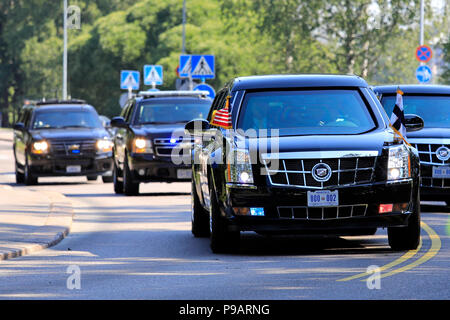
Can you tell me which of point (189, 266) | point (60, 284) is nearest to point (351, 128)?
point (189, 266)

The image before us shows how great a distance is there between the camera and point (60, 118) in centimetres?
2867

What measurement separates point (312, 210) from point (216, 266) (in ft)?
3.72

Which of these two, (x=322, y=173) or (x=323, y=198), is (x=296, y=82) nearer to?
(x=322, y=173)

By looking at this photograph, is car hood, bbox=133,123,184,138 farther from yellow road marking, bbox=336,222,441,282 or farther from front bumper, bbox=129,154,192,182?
yellow road marking, bbox=336,222,441,282

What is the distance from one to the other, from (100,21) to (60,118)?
54.1 meters

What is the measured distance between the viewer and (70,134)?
89.0 ft

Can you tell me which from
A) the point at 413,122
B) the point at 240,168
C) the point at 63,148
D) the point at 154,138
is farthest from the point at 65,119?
the point at 240,168

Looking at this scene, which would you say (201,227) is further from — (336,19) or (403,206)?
(336,19)

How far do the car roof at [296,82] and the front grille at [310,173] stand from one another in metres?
1.54

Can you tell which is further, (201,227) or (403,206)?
(201,227)

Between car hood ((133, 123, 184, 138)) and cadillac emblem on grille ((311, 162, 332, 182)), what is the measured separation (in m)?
11.0

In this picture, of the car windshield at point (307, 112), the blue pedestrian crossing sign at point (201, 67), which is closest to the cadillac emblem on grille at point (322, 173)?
the car windshield at point (307, 112)

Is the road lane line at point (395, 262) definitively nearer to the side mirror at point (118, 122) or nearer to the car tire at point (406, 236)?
the car tire at point (406, 236)

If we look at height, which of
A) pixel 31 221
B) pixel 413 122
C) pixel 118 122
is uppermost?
pixel 413 122
